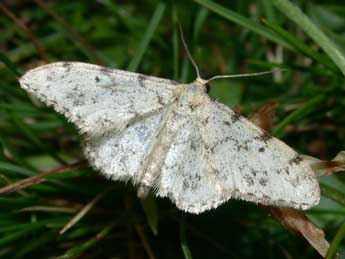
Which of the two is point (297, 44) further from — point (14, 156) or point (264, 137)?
point (14, 156)

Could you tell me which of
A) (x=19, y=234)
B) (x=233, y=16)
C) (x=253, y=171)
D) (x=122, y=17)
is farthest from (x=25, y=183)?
(x=122, y=17)

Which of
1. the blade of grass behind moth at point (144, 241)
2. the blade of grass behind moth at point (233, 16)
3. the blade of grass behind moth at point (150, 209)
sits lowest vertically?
the blade of grass behind moth at point (144, 241)

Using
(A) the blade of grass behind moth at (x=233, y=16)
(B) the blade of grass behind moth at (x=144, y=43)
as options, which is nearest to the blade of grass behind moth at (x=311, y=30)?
(A) the blade of grass behind moth at (x=233, y=16)

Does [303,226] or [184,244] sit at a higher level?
[303,226]

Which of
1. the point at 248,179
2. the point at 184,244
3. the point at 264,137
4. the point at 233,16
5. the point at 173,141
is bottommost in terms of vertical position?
the point at 184,244

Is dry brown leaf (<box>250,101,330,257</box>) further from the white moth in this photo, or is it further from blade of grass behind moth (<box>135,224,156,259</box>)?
blade of grass behind moth (<box>135,224,156,259</box>)

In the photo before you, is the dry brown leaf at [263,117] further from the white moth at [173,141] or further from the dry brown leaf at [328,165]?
the dry brown leaf at [328,165]

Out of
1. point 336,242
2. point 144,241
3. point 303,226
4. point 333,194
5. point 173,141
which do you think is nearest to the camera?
point 336,242

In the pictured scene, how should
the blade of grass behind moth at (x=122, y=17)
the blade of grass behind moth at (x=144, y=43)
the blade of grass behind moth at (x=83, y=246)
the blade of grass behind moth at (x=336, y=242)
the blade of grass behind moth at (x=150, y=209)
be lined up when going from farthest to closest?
the blade of grass behind moth at (x=122, y=17)
the blade of grass behind moth at (x=144, y=43)
the blade of grass behind moth at (x=150, y=209)
the blade of grass behind moth at (x=83, y=246)
the blade of grass behind moth at (x=336, y=242)
